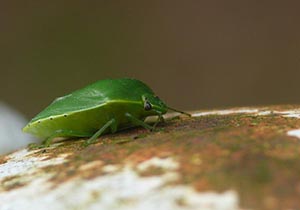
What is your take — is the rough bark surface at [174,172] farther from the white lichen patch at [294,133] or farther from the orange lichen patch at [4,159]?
the orange lichen patch at [4,159]

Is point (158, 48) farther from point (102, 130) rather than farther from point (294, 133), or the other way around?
point (294, 133)

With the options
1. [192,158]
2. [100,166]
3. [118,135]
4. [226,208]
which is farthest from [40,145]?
[226,208]

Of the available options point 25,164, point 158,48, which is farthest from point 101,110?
point 158,48

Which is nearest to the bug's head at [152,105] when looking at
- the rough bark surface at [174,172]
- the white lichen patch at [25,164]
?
the rough bark surface at [174,172]

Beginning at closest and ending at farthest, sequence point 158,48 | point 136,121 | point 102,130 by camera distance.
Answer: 1. point 102,130
2. point 136,121
3. point 158,48

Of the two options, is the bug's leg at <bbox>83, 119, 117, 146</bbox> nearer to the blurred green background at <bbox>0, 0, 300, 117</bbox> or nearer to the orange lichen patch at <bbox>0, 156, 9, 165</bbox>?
the orange lichen patch at <bbox>0, 156, 9, 165</bbox>
